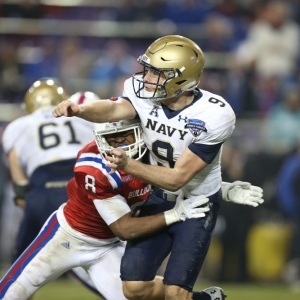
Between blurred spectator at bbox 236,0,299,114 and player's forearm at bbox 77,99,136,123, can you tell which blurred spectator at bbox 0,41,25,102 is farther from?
player's forearm at bbox 77,99,136,123

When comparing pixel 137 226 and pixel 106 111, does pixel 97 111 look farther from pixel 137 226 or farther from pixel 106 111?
pixel 137 226

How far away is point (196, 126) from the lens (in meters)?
3.98

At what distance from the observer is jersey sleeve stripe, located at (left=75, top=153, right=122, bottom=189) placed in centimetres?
411

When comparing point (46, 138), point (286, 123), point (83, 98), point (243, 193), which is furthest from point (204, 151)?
point (286, 123)

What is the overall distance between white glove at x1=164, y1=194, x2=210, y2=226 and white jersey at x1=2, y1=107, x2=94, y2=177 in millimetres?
1278

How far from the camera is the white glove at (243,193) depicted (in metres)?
4.30

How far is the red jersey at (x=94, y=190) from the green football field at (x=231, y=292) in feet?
7.19

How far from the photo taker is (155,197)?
14.5ft

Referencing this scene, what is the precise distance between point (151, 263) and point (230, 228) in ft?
12.8

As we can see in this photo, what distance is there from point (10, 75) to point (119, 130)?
5677mm

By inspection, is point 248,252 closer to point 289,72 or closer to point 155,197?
point 289,72

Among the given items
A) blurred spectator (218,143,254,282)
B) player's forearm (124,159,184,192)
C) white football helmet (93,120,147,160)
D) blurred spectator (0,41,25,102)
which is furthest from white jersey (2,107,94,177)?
blurred spectator (0,41,25,102)

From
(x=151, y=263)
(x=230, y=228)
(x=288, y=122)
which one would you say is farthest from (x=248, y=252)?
(x=151, y=263)

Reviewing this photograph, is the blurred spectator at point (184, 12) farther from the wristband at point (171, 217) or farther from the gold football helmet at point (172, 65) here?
the wristband at point (171, 217)
